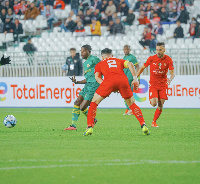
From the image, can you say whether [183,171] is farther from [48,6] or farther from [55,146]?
[48,6]

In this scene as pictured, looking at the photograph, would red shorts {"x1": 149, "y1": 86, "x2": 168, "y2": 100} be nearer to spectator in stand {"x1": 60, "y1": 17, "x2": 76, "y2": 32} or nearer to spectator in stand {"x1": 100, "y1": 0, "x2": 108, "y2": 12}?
spectator in stand {"x1": 60, "y1": 17, "x2": 76, "y2": 32}

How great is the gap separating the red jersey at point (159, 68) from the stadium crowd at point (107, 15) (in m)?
11.6

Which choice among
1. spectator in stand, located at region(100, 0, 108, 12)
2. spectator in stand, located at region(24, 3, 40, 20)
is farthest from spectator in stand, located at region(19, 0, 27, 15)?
spectator in stand, located at region(100, 0, 108, 12)

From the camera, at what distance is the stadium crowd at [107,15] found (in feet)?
88.5

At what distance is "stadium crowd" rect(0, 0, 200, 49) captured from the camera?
26969 millimetres

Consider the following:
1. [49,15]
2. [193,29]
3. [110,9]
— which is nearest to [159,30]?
[193,29]

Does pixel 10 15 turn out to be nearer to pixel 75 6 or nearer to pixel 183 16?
pixel 75 6

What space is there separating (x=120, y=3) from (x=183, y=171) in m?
22.3

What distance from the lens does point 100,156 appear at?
324 inches

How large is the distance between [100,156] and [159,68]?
5.64 m

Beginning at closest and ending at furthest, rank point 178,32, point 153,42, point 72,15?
point 153,42, point 178,32, point 72,15

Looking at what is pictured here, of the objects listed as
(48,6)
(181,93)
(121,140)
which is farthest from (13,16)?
(121,140)

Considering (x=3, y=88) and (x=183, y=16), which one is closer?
(x=3, y=88)

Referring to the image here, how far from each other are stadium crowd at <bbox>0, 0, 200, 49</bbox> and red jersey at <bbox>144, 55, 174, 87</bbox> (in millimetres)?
11608
